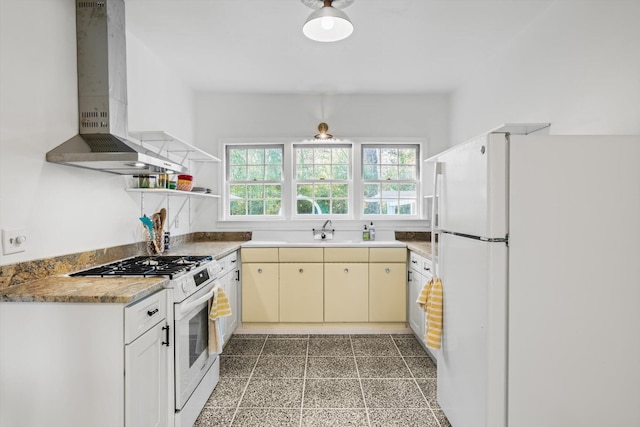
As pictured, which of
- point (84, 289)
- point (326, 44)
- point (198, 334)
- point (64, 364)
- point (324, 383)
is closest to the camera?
point (64, 364)

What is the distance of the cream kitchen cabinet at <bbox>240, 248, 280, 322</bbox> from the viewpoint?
3.39 metres

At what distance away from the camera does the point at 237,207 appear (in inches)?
159

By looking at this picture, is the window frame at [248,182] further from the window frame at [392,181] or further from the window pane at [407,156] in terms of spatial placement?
the window pane at [407,156]

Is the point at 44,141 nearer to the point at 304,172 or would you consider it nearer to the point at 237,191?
the point at 237,191

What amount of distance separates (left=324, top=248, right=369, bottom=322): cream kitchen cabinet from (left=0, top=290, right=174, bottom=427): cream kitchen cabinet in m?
2.22

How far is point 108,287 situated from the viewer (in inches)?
58.7

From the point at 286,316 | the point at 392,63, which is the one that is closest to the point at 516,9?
the point at 392,63

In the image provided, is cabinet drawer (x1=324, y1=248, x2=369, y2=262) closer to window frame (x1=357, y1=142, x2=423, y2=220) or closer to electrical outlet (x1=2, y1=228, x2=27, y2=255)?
window frame (x1=357, y1=142, x2=423, y2=220)

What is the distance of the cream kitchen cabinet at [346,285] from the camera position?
3389mm

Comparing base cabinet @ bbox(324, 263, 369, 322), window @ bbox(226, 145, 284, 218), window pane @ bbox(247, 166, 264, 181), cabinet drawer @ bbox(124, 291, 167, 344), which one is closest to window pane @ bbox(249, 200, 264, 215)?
window @ bbox(226, 145, 284, 218)

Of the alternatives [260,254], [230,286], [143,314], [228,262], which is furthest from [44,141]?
[260,254]

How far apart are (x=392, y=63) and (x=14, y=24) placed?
8.78 feet

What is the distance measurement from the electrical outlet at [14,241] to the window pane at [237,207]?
7.99 ft

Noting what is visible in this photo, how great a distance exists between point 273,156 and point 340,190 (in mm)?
934
